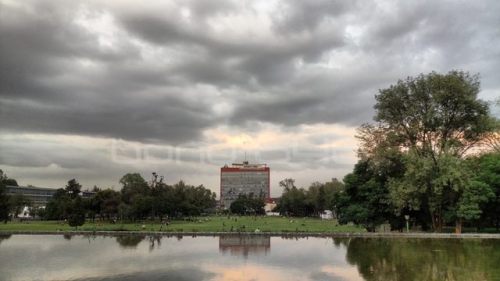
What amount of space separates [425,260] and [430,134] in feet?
93.4

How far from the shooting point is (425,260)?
30.6 m

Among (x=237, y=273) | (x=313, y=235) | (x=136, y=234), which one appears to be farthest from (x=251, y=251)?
(x=136, y=234)

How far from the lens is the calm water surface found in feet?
81.0

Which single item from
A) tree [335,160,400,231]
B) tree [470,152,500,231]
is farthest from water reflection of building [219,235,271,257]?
tree [470,152,500,231]

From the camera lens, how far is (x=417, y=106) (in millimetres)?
55031

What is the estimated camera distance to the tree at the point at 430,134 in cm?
5244

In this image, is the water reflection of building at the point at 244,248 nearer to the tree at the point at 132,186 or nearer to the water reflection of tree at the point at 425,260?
the water reflection of tree at the point at 425,260

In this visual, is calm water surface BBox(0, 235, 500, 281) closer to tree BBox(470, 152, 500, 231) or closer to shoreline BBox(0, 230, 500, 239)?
shoreline BBox(0, 230, 500, 239)

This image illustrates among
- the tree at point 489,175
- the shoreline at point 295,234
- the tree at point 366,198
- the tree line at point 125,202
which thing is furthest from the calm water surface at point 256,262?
the tree line at point 125,202

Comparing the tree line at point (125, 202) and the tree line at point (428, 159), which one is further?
the tree line at point (125, 202)

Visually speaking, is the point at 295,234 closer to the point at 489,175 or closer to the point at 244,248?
the point at 244,248

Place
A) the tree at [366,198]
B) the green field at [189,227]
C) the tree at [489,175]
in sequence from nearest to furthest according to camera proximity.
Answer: the tree at [489,175] < the tree at [366,198] < the green field at [189,227]

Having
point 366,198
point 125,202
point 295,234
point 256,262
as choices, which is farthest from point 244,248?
point 125,202

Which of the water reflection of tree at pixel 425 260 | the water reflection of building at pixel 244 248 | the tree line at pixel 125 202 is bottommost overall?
the water reflection of building at pixel 244 248
